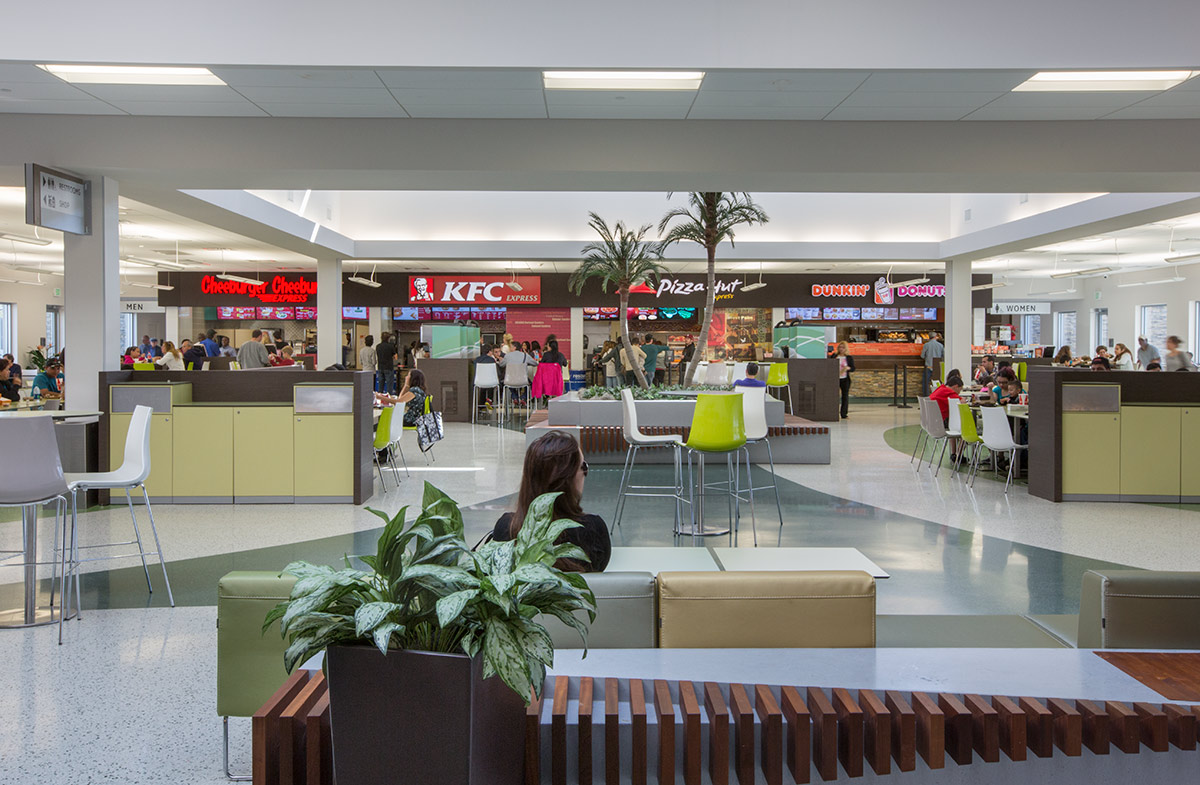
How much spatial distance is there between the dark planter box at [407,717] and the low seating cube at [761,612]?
2.56 feet

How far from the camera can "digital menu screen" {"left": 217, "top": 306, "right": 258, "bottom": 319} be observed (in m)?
17.5

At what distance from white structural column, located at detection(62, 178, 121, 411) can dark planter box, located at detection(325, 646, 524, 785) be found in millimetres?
6551

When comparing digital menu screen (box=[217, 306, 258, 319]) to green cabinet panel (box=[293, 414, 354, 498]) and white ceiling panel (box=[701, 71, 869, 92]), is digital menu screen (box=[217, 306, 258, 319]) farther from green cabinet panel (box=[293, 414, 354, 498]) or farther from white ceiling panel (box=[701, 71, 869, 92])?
white ceiling panel (box=[701, 71, 869, 92])

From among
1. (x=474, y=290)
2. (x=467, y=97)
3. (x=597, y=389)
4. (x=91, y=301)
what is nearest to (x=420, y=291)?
(x=474, y=290)

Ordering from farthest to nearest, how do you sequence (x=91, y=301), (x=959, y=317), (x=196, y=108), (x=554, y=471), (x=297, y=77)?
(x=959, y=317) < (x=91, y=301) < (x=196, y=108) < (x=297, y=77) < (x=554, y=471)

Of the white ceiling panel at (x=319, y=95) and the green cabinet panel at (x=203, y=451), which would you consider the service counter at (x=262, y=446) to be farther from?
the white ceiling panel at (x=319, y=95)

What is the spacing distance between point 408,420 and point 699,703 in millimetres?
8078

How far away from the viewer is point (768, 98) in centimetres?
591

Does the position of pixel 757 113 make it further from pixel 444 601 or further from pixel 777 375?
pixel 777 375

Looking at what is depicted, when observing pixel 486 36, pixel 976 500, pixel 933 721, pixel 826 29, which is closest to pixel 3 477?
pixel 486 36

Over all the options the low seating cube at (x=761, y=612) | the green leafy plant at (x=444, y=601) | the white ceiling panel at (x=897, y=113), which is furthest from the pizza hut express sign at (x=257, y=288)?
the green leafy plant at (x=444, y=601)

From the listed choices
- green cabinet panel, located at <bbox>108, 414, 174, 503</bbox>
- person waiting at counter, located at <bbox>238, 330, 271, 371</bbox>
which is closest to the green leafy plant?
green cabinet panel, located at <bbox>108, 414, 174, 503</bbox>

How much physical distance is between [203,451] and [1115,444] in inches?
305

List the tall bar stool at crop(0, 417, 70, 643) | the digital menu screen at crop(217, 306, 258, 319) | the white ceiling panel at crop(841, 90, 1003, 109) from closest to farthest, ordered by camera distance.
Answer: the tall bar stool at crop(0, 417, 70, 643) → the white ceiling panel at crop(841, 90, 1003, 109) → the digital menu screen at crop(217, 306, 258, 319)
